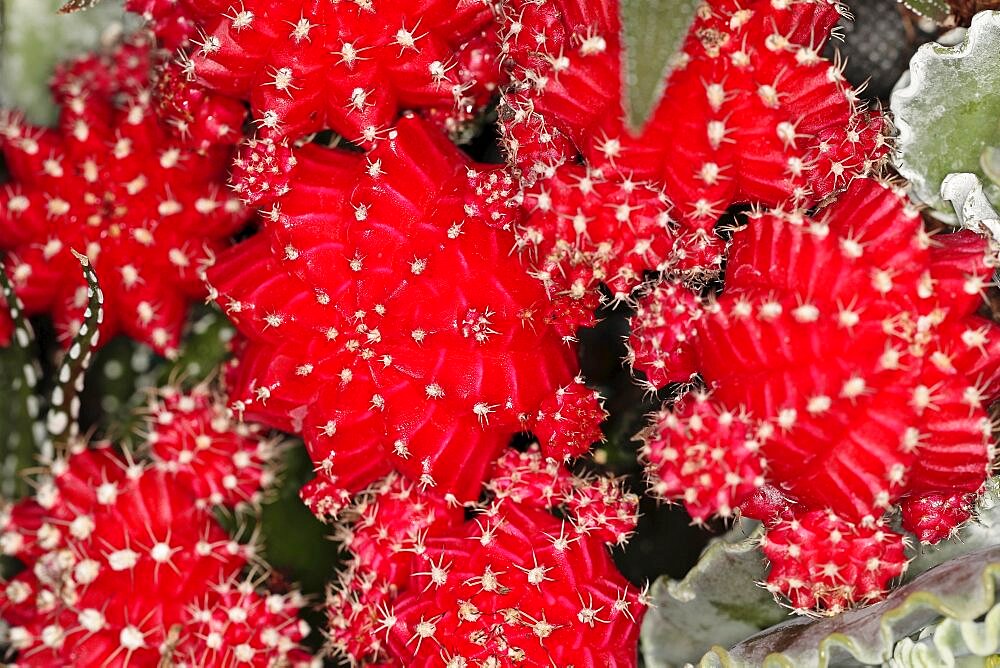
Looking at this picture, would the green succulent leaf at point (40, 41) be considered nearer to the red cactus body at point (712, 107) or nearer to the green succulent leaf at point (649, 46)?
the red cactus body at point (712, 107)

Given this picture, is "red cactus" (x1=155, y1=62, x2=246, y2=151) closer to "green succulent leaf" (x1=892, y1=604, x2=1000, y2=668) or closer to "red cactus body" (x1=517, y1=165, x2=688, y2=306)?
"red cactus body" (x1=517, y1=165, x2=688, y2=306)

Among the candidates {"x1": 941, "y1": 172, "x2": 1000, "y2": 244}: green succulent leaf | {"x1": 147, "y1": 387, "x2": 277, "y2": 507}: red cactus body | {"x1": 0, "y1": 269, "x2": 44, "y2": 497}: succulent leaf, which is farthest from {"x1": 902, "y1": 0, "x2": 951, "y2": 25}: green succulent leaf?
{"x1": 0, "y1": 269, "x2": 44, "y2": 497}: succulent leaf

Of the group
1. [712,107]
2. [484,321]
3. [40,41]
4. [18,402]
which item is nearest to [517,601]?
[484,321]

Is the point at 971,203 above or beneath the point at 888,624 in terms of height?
above

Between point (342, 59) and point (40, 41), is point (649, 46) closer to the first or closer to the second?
point (342, 59)

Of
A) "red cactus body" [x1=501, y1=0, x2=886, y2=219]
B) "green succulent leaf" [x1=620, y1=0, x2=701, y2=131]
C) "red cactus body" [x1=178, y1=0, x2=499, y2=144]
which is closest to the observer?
"green succulent leaf" [x1=620, y1=0, x2=701, y2=131]

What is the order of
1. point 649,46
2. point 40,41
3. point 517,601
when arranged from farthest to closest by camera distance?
point 40,41
point 517,601
point 649,46
